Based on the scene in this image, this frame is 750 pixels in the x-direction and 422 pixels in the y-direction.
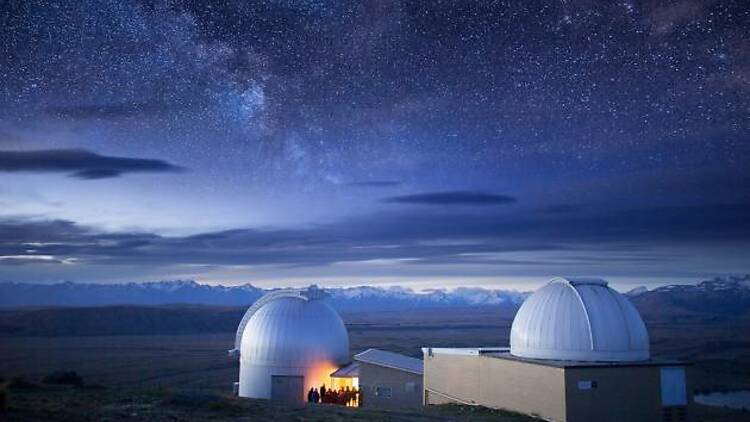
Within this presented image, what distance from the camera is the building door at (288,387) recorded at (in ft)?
91.9

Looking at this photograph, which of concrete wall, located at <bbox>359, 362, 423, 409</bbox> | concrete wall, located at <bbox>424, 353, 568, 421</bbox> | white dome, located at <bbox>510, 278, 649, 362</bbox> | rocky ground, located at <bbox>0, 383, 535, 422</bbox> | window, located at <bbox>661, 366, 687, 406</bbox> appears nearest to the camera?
rocky ground, located at <bbox>0, 383, 535, 422</bbox>

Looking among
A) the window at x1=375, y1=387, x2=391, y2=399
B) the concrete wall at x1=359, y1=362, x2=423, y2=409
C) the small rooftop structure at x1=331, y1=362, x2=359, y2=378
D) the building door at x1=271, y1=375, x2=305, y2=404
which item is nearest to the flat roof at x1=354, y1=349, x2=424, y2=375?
the concrete wall at x1=359, y1=362, x2=423, y2=409

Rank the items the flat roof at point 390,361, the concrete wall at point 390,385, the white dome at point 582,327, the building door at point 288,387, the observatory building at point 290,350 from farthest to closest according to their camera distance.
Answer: the observatory building at point 290,350, the building door at point 288,387, the flat roof at point 390,361, the concrete wall at point 390,385, the white dome at point 582,327

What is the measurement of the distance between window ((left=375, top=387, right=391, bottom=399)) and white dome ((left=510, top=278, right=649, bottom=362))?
665 cm

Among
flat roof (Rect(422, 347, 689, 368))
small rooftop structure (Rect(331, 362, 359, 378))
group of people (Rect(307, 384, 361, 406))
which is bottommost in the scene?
group of people (Rect(307, 384, 361, 406))

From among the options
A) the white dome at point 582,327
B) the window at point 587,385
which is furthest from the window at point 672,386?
the window at point 587,385

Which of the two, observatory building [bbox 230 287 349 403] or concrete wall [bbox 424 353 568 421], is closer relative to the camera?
concrete wall [bbox 424 353 568 421]

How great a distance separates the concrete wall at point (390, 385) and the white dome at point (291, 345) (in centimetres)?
275

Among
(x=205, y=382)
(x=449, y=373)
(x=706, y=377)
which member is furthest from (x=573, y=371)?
(x=706, y=377)

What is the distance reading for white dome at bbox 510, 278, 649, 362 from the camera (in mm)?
20422

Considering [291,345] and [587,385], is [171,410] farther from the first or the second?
[587,385]

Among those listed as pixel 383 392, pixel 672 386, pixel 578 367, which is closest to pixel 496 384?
pixel 578 367

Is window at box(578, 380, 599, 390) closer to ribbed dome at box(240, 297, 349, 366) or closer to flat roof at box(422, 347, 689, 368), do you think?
flat roof at box(422, 347, 689, 368)

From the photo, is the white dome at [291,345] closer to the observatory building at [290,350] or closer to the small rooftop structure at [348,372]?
the observatory building at [290,350]
